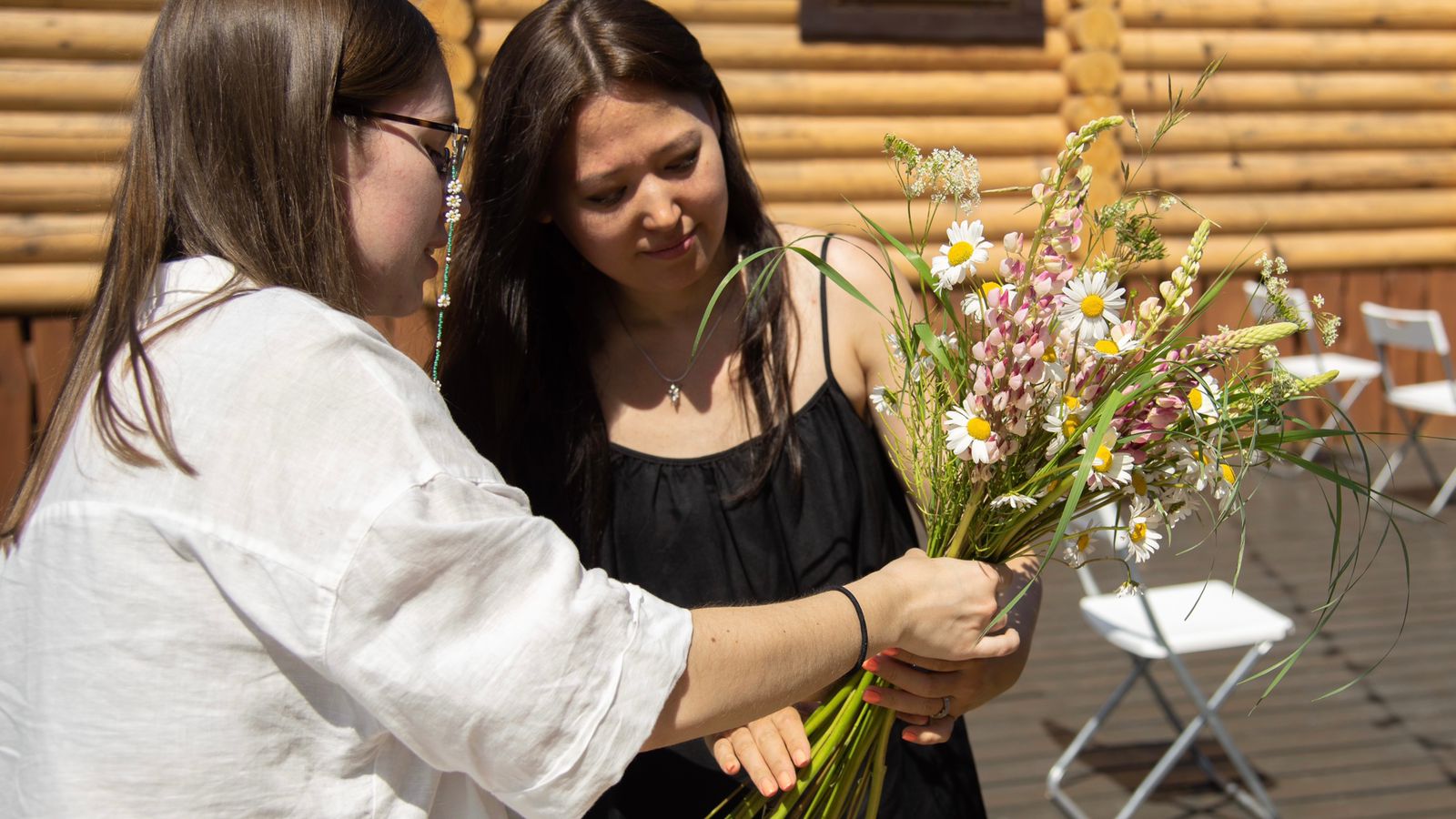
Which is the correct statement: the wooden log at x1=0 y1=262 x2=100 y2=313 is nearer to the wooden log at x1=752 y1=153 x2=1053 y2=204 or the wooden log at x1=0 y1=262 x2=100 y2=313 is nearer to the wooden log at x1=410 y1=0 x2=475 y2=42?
the wooden log at x1=410 y1=0 x2=475 y2=42

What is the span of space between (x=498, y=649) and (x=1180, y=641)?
99.8 inches

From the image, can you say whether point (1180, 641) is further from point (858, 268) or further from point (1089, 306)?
point (1089, 306)

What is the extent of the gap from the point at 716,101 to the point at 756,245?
0.76 ft

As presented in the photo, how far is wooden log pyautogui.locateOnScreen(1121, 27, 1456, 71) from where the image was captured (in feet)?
22.9

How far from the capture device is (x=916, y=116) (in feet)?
22.1

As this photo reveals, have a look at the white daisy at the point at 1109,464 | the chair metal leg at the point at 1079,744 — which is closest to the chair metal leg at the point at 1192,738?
the chair metal leg at the point at 1079,744

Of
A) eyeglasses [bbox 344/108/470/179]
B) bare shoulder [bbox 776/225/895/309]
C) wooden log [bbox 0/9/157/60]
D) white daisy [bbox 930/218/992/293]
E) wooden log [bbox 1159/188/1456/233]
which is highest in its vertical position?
wooden log [bbox 0/9/157/60]

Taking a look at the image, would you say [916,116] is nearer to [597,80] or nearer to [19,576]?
[597,80]

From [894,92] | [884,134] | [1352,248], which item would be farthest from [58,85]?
[1352,248]

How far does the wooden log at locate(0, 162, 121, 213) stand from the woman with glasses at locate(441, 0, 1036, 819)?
14.9ft

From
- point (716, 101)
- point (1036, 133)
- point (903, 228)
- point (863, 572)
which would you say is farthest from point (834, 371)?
point (1036, 133)

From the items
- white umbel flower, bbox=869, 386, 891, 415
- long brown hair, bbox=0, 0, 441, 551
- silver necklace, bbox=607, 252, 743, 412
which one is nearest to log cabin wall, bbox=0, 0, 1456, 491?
silver necklace, bbox=607, 252, 743, 412

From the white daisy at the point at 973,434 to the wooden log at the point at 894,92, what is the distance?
5.21 meters

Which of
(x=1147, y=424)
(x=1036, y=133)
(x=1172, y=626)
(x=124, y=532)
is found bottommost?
(x=1172, y=626)
